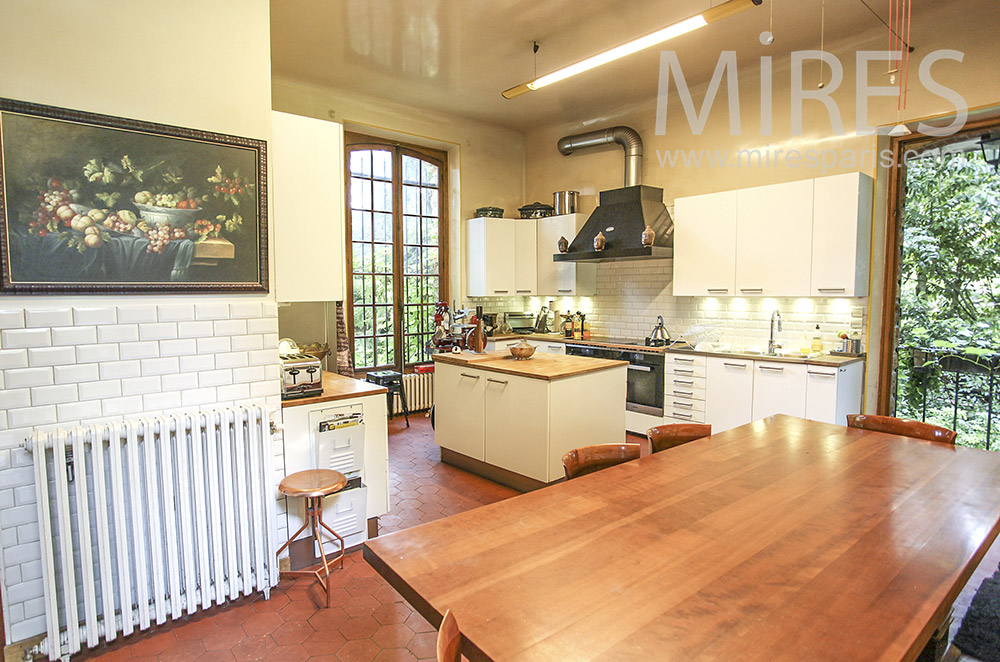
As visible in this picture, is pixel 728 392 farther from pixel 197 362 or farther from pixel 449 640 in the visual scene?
pixel 449 640

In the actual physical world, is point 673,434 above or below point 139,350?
below

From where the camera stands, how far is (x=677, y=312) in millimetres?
5668

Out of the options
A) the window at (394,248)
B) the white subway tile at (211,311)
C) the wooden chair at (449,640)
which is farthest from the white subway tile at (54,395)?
the window at (394,248)

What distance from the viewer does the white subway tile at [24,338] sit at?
204 cm

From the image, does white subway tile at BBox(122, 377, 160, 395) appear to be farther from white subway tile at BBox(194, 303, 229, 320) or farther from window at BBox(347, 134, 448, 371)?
window at BBox(347, 134, 448, 371)

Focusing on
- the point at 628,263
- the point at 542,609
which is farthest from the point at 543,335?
the point at 542,609

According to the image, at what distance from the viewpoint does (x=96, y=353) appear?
2205mm

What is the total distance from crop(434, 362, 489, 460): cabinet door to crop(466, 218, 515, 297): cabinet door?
222cm

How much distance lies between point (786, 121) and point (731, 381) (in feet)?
8.09

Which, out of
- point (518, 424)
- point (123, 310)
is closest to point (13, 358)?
point (123, 310)

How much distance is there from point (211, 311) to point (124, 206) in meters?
0.56

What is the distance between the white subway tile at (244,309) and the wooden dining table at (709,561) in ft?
5.51

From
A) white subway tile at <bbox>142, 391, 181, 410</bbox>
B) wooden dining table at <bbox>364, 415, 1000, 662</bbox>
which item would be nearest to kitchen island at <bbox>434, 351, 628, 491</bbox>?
wooden dining table at <bbox>364, 415, 1000, 662</bbox>

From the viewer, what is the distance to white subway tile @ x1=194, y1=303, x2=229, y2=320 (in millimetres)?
2441
